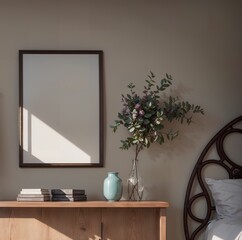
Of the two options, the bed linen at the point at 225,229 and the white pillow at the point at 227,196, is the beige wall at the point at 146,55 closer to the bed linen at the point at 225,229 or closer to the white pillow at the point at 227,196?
the white pillow at the point at 227,196

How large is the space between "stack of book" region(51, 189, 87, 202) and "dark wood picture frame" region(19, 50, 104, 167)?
0.98 feet

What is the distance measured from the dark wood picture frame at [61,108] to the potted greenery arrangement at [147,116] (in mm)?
219

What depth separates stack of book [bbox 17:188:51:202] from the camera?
12.7ft

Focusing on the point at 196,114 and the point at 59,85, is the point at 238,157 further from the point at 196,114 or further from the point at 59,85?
the point at 59,85

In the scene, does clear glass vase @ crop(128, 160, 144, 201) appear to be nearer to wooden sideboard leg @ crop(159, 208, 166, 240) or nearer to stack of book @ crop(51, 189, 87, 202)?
wooden sideboard leg @ crop(159, 208, 166, 240)

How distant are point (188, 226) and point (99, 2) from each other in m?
1.82

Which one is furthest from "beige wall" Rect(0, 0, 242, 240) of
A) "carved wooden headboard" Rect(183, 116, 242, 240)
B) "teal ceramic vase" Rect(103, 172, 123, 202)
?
"teal ceramic vase" Rect(103, 172, 123, 202)

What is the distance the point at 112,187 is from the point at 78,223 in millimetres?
356

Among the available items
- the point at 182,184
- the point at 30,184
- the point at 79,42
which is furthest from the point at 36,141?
the point at 182,184

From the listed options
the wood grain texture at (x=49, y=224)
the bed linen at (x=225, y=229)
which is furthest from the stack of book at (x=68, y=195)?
the bed linen at (x=225, y=229)

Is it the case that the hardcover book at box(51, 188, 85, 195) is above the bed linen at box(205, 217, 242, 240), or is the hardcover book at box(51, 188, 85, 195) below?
above

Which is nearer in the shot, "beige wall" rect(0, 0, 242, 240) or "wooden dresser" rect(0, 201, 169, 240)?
"wooden dresser" rect(0, 201, 169, 240)

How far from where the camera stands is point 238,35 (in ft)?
14.2

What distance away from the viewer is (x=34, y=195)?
12.8 feet
